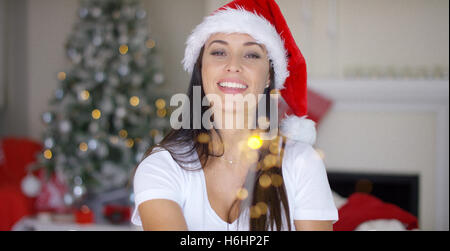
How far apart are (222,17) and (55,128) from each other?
219 centimetres

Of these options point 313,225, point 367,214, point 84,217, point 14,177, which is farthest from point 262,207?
point 14,177

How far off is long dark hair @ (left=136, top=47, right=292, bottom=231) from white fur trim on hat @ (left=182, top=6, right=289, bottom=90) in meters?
0.03

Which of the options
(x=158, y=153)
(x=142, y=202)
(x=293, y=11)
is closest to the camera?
(x=142, y=202)

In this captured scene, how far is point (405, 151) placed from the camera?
2434mm

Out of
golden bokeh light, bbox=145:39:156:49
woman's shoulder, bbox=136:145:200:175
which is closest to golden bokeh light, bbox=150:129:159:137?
golden bokeh light, bbox=145:39:156:49

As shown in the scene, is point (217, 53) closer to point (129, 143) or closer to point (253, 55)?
point (253, 55)

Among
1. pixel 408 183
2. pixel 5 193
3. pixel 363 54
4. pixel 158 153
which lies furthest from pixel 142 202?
pixel 5 193

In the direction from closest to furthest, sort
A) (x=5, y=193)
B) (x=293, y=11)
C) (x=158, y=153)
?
(x=158, y=153), (x=293, y=11), (x=5, y=193)

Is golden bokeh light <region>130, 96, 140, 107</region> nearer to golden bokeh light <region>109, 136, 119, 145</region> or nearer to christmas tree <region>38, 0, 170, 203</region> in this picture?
christmas tree <region>38, 0, 170, 203</region>

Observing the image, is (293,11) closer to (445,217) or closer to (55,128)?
(445,217)

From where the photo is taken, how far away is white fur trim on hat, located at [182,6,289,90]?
3.32ft

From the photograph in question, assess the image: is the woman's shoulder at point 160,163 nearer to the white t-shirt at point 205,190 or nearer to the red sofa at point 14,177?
the white t-shirt at point 205,190

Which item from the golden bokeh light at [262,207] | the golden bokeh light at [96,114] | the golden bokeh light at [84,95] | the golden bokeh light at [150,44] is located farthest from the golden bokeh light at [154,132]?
the golden bokeh light at [262,207]

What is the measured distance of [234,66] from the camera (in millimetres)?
973
